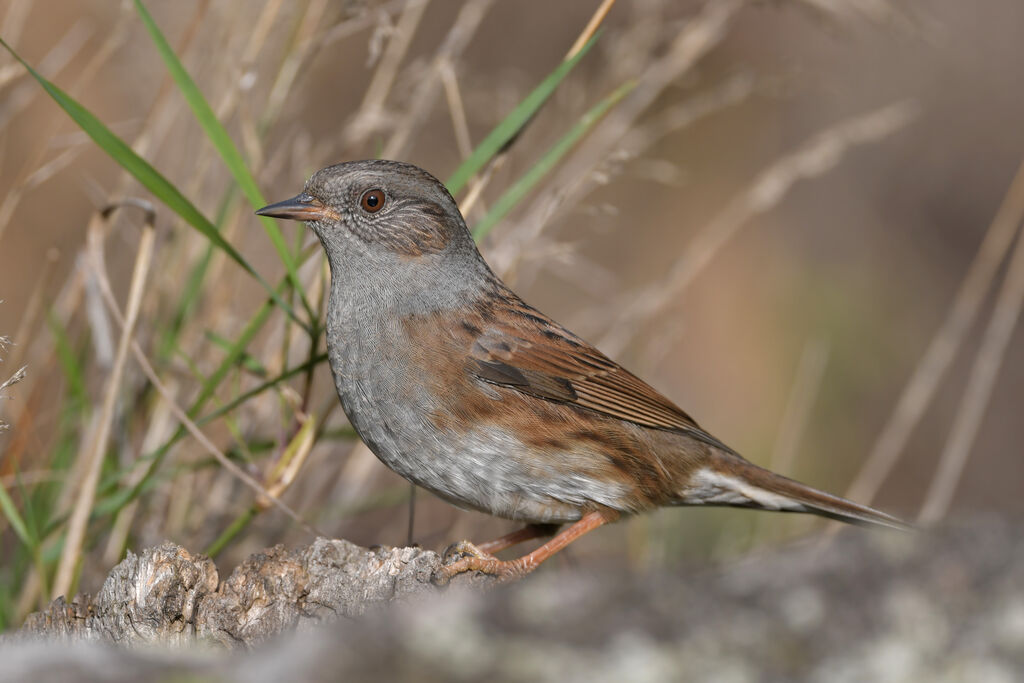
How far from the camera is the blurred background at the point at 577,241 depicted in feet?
13.5

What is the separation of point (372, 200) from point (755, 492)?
72.4 inches

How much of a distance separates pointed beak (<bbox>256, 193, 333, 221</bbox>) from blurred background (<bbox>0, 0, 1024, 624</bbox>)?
226 millimetres

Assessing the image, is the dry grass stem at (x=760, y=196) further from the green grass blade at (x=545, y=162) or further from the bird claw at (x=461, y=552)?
the bird claw at (x=461, y=552)

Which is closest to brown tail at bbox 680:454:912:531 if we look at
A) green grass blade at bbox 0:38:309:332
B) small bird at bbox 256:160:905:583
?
small bird at bbox 256:160:905:583

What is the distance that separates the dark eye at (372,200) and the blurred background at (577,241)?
0.95 ft

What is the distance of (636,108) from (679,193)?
3945 millimetres

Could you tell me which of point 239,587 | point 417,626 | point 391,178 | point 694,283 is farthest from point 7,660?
point 694,283

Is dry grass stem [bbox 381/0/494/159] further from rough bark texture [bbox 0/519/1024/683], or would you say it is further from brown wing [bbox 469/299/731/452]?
rough bark texture [bbox 0/519/1024/683]

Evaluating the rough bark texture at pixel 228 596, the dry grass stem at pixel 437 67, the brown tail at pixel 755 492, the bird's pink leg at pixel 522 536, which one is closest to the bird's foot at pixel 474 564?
the rough bark texture at pixel 228 596

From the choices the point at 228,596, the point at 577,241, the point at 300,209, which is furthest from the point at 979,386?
the point at 228,596

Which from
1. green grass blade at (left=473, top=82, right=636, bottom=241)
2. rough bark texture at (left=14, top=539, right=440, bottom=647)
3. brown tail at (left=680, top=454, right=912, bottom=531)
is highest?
green grass blade at (left=473, top=82, right=636, bottom=241)

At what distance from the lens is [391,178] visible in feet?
13.1

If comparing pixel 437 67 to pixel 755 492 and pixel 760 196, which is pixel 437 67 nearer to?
pixel 760 196

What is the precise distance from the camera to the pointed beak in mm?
3684
